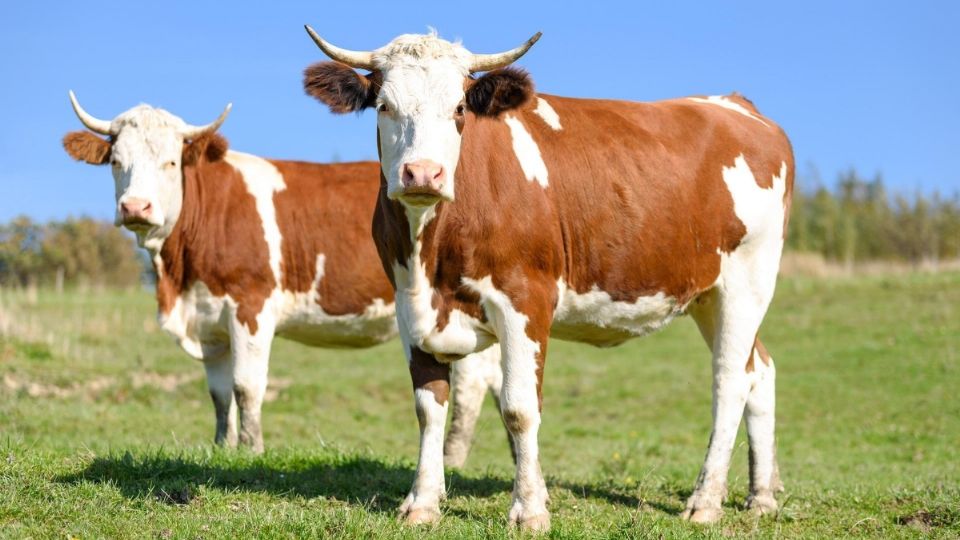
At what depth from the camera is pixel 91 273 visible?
3441 cm

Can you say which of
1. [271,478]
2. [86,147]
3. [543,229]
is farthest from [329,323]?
[543,229]

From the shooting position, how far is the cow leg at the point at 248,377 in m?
10.1

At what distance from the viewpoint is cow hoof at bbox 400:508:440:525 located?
6137 mm

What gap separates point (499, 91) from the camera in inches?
256

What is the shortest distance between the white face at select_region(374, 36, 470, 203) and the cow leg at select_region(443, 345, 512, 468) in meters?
4.08

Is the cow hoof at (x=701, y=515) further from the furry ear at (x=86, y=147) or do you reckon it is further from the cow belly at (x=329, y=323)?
the furry ear at (x=86, y=147)

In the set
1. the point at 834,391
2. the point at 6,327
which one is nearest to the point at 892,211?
the point at 834,391

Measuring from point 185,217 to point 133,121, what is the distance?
1072 millimetres

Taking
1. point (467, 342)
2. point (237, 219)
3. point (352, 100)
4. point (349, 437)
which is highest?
point (352, 100)

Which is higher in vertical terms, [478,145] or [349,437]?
[478,145]

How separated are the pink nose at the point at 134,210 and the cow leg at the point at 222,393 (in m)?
1.89

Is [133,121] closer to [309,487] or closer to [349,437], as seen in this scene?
[309,487]

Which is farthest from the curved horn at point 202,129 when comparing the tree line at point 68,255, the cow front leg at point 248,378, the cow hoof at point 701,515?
the tree line at point 68,255

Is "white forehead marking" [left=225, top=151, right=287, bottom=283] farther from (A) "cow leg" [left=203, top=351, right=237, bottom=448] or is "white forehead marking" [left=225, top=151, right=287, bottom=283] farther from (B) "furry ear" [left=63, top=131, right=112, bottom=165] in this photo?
(B) "furry ear" [left=63, top=131, right=112, bottom=165]
